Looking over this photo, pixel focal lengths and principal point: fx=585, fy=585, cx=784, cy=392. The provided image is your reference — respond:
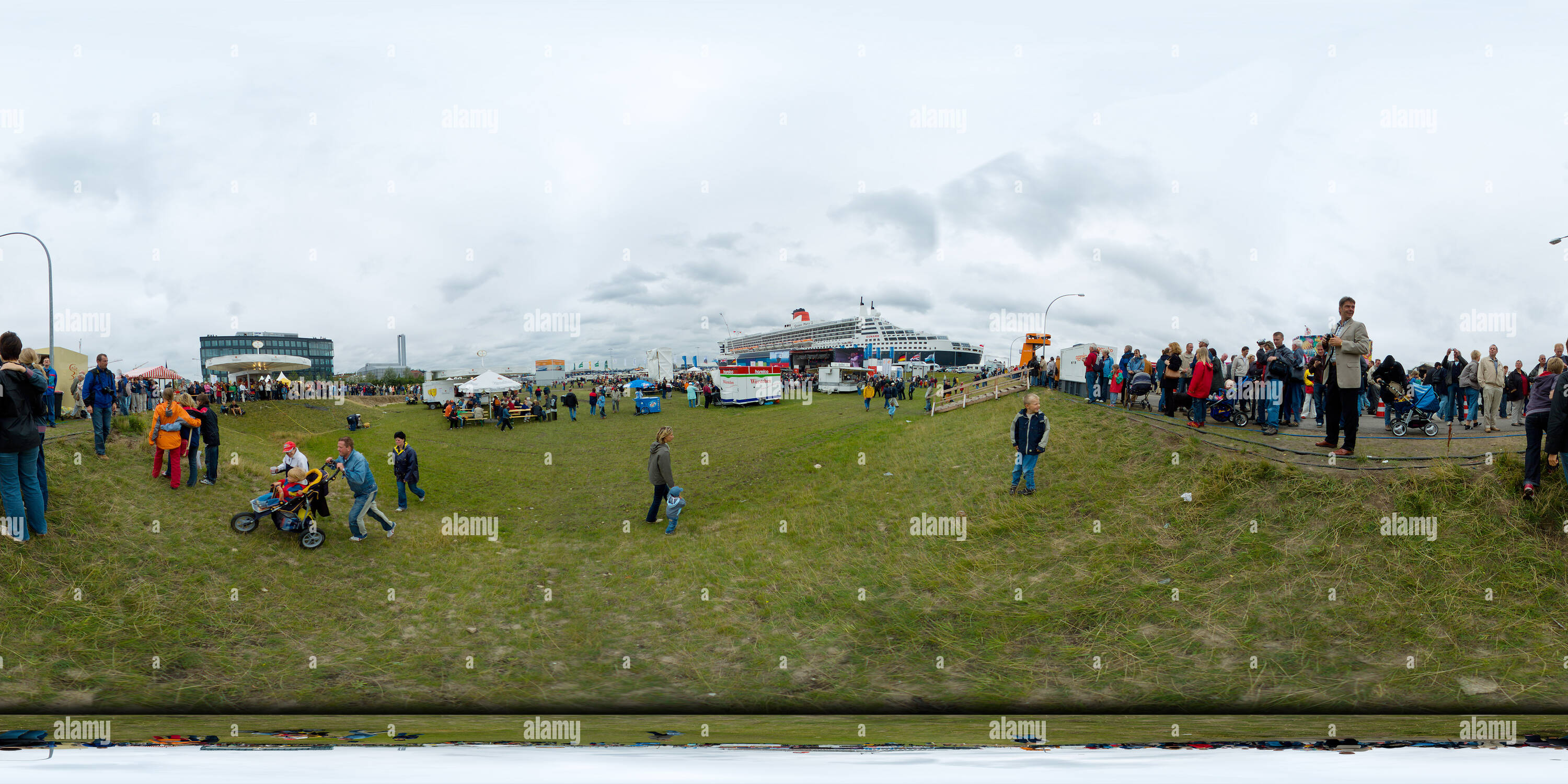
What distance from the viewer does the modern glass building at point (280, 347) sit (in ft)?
260

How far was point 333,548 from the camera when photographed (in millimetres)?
8203

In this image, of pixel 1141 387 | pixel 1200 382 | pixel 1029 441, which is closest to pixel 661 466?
pixel 1029 441

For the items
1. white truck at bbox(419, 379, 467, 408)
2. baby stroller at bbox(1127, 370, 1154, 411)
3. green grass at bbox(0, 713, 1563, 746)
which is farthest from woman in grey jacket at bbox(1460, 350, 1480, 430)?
white truck at bbox(419, 379, 467, 408)

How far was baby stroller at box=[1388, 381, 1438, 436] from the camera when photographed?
999cm

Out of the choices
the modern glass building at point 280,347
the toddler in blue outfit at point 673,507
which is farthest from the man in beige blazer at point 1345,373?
the modern glass building at point 280,347

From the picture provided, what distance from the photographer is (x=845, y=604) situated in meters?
7.04

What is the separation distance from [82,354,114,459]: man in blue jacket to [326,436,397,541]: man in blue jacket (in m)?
4.84

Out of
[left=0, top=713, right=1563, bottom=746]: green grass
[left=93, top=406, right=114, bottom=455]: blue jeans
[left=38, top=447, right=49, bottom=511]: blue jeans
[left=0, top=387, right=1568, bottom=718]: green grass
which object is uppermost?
[left=93, top=406, right=114, bottom=455]: blue jeans

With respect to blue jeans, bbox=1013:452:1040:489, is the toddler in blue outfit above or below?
below

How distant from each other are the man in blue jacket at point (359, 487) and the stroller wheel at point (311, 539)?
0.38m

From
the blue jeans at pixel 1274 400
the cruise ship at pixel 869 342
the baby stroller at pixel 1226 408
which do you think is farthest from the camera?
the cruise ship at pixel 869 342

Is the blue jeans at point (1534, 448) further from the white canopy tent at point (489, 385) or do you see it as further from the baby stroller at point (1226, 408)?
the white canopy tent at point (489, 385)

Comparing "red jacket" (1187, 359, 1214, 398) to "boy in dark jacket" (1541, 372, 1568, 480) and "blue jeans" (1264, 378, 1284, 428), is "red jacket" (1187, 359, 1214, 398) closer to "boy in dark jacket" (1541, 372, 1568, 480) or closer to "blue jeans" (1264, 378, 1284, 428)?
"blue jeans" (1264, 378, 1284, 428)

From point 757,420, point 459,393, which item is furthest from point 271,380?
point 757,420
